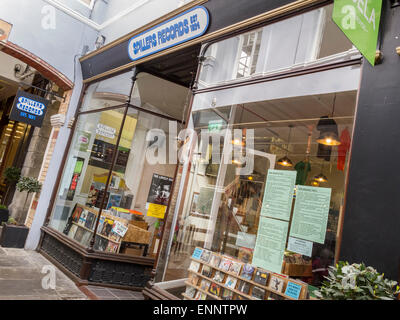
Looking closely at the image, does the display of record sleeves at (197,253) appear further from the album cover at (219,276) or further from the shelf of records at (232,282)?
the album cover at (219,276)

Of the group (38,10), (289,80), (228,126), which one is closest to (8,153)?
(38,10)

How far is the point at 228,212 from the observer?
3.98 m

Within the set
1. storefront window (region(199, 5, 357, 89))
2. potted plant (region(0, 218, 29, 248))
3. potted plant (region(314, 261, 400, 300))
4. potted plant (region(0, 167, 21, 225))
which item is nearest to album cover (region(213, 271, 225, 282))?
potted plant (region(314, 261, 400, 300))

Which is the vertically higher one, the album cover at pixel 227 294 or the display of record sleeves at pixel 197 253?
the display of record sleeves at pixel 197 253

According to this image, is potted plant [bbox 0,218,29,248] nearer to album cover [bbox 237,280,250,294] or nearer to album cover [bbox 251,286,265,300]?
album cover [bbox 237,280,250,294]

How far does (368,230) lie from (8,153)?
37.2ft


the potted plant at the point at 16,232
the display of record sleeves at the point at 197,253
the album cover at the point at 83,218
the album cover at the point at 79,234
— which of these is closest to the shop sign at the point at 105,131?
the album cover at the point at 83,218

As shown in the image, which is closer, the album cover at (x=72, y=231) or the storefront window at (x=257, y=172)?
the storefront window at (x=257, y=172)

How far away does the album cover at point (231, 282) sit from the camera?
333 cm

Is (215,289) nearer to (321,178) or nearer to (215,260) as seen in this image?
(215,260)

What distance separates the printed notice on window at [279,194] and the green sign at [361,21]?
1.29 metres

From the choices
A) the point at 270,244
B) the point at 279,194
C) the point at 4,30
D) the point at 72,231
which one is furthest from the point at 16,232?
the point at 279,194

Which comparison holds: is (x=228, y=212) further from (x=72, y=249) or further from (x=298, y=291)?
(x=72, y=249)

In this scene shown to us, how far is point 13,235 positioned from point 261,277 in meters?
5.68
